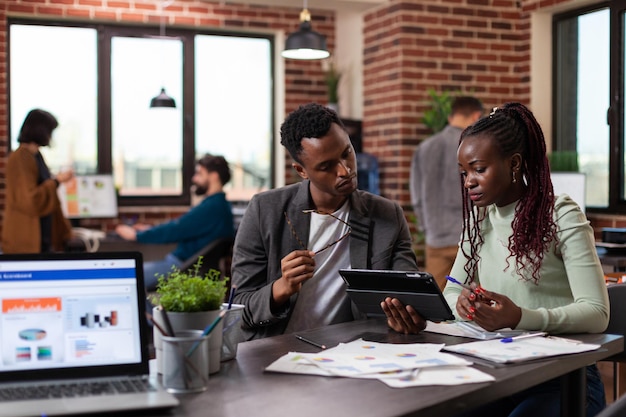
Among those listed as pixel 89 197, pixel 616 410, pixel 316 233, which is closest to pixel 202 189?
pixel 89 197

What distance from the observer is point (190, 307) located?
1584 millimetres

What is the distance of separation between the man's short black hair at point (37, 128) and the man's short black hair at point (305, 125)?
3.34m

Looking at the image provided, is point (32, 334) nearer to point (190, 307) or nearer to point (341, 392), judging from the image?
point (190, 307)

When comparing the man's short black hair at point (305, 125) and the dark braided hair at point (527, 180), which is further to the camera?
the man's short black hair at point (305, 125)

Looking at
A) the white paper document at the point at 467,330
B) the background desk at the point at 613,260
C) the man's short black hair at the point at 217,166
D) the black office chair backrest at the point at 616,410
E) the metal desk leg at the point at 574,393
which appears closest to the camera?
the black office chair backrest at the point at 616,410

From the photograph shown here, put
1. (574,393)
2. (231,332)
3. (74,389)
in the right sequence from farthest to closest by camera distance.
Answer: (574,393), (231,332), (74,389)

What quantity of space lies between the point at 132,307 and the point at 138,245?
4.93 metres

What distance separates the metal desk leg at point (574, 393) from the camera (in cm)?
179

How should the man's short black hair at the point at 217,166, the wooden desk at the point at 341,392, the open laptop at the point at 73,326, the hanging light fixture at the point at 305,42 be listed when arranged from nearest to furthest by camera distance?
the wooden desk at the point at 341,392 → the open laptop at the point at 73,326 → the man's short black hair at the point at 217,166 → the hanging light fixture at the point at 305,42

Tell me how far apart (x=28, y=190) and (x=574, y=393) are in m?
4.20

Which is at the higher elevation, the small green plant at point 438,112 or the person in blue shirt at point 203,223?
the small green plant at point 438,112

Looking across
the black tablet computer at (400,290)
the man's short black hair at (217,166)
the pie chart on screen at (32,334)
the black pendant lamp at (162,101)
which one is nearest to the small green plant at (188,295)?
the pie chart on screen at (32,334)

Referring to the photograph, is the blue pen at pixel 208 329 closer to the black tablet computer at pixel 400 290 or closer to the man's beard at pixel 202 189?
the black tablet computer at pixel 400 290

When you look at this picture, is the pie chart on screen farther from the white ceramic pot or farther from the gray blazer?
the gray blazer
